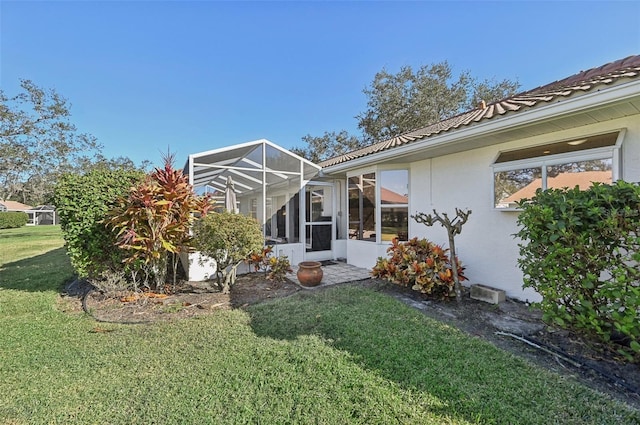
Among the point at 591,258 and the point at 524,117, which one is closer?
the point at 591,258

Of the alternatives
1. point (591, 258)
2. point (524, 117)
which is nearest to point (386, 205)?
point (524, 117)

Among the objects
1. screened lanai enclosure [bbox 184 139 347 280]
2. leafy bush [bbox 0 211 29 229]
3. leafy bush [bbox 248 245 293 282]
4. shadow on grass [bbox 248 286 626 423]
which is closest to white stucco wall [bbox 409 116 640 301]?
shadow on grass [bbox 248 286 626 423]

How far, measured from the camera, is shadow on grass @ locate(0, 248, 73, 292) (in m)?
6.95

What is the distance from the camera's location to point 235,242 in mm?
5973

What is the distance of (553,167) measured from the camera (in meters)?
5.05

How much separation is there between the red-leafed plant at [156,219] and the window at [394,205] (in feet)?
16.6

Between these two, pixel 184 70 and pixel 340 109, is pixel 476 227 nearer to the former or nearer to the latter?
pixel 184 70

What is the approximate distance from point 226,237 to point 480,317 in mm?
5214

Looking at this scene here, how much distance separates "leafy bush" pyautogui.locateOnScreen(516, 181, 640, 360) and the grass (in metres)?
0.87

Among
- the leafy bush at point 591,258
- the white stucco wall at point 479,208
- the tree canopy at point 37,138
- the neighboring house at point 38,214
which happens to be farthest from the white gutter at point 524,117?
the neighboring house at point 38,214

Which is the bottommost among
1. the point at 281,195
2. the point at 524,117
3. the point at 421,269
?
the point at 421,269

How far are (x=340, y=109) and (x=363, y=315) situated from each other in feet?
73.3

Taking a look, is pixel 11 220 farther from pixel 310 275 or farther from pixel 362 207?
pixel 362 207

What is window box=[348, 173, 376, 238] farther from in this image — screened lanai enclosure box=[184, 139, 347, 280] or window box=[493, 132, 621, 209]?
window box=[493, 132, 621, 209]
